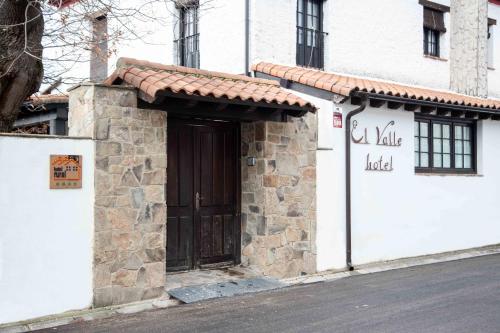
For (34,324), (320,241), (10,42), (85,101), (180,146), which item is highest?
(10,42)

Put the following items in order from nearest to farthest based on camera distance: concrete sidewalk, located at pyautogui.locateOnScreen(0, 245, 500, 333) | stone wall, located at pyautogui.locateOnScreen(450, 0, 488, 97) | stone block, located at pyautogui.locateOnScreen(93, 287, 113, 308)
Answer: concrete sidewalk, located at pyautogui.locateOnScreen(0, 245, 500, 333) < stone block, located at pyautogui.locateOnScreen(93, 287, 113, 308) < stone wall, located at pyautogui.locateOnScreen(450, 0, 488, 97)

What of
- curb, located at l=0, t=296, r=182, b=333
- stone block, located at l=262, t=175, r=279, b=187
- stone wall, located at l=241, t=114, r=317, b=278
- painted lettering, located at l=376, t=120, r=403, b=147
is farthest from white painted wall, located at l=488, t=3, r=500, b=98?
curb, located at l=0, t=296, r=182, b=333

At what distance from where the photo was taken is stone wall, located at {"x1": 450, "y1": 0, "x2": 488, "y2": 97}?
13812mm

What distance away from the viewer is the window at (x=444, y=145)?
11.2 m

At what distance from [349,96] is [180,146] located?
294 centimetres

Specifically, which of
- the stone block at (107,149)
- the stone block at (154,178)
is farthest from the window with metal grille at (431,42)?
the stone block at (107,149)

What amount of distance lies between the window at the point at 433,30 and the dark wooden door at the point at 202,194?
7.04m

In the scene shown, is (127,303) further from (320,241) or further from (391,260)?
(391,260)

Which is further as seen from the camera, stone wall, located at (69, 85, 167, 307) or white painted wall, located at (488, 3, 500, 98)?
white painted wall, located at (488, 3, 500, 98)

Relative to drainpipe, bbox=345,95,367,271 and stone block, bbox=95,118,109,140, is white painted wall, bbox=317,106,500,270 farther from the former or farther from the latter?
stone block, bbox=95,118,109,140

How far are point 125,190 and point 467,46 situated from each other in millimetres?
10625

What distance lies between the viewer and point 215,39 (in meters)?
10.5

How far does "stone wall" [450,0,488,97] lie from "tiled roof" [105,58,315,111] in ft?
23.6

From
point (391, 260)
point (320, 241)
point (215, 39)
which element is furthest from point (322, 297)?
point (215, 39)
